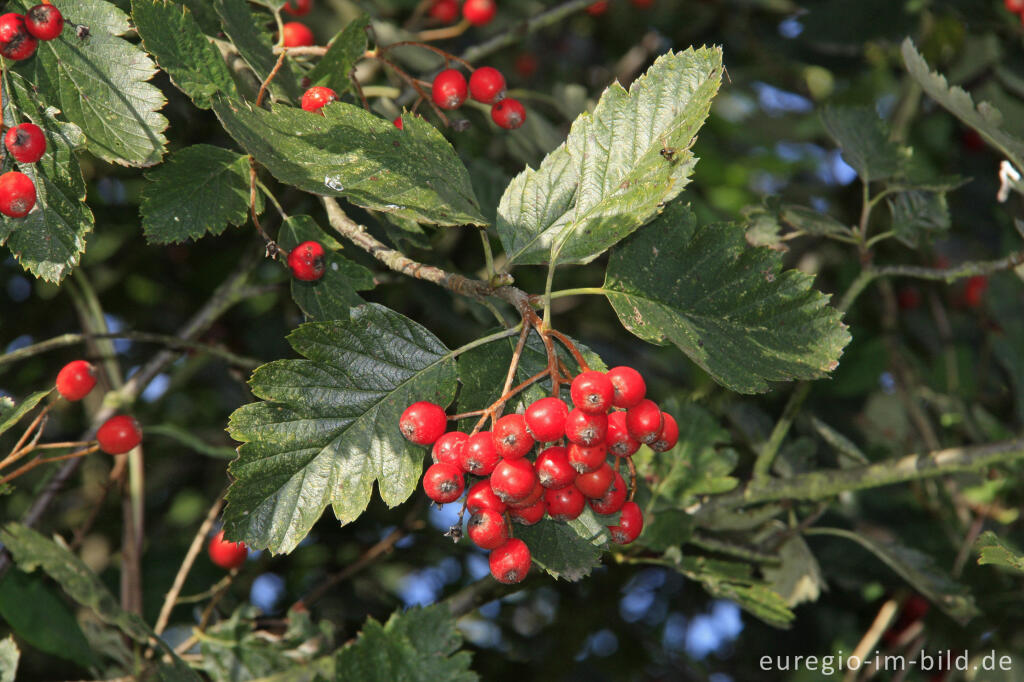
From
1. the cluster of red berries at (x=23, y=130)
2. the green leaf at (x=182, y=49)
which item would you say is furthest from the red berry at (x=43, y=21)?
the green leaf at (x=182, y=49)

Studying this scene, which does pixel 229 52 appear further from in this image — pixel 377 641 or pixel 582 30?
pixel 582 30

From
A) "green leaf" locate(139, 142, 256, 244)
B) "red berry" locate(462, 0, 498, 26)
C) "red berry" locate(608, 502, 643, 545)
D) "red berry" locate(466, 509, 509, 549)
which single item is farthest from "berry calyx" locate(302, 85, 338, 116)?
"red berry" locate(462, 0, 498, 26)

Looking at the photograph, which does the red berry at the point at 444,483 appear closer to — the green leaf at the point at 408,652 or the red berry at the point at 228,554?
the green leaf at the point at 408,652

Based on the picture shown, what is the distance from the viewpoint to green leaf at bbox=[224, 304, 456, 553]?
62.1 inches

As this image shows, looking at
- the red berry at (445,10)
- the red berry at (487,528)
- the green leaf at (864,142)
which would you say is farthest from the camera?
the red berry at (445,10)

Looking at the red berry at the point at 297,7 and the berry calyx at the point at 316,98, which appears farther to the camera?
the red berry at the point at 297,7

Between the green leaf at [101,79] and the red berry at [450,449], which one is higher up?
the green leaf at [101,79]

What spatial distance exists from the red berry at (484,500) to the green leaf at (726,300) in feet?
1.32

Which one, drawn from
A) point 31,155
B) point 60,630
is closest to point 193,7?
point 31,155

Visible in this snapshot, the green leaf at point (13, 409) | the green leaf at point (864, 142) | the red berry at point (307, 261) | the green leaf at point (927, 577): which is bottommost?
the green leaf at point (927, 577)

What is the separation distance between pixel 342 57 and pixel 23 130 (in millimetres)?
608

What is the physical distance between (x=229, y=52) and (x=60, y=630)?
5.09 ft

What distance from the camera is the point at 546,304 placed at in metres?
1.51

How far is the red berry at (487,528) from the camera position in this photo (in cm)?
148
